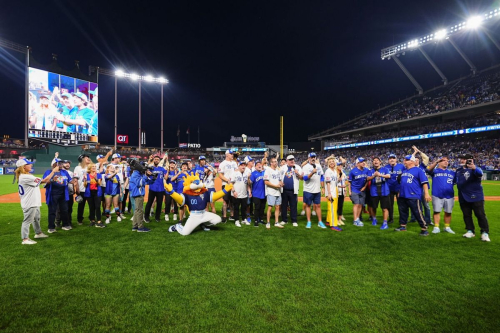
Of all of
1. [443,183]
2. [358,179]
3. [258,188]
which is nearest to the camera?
[443,183]

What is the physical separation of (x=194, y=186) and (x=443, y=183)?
6514 millimetres

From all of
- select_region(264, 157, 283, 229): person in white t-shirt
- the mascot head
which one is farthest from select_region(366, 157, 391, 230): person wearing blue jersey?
the mascot head

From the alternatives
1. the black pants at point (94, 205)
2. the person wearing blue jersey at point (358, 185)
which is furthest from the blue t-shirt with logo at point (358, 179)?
the black pants at point (94, 205)

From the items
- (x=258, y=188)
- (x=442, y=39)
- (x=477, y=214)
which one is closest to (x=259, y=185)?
(x=258, y=188)

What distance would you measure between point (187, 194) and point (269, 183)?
2266mm

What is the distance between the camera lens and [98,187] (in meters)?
7.04

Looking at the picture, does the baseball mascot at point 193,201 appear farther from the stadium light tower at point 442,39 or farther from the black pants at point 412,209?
the stadium light tower at point 442,39

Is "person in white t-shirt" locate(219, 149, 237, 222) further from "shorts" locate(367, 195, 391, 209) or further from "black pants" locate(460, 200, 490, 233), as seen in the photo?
"black pants" locate(460, 200, 490, 233)

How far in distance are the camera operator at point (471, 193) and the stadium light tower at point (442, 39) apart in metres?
37.4

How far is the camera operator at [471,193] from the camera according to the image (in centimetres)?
555

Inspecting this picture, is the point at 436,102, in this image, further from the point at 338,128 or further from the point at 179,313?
the point at 179,313

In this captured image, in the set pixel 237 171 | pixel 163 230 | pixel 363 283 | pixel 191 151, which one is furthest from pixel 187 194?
pixel 191 151

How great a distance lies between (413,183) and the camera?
243 inches

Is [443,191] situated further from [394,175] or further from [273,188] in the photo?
[273,188]
